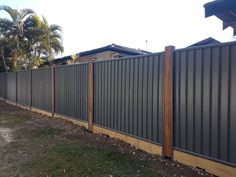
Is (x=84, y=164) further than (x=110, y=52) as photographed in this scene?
No

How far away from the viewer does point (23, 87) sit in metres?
12.2

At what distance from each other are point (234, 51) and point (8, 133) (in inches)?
242

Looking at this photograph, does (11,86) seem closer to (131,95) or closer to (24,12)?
(24,12)

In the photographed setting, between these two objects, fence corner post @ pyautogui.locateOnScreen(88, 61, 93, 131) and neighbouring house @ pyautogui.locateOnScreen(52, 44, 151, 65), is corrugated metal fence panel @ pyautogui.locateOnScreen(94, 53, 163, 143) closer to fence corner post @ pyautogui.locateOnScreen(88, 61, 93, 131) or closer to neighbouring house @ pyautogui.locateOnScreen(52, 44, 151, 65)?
fence corner post @ pyautogui.locateOnScreen(88, 61, 93, 131)

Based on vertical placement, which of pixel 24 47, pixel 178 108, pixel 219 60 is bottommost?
pixel 178 108

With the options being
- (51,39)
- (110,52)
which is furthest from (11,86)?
(110,52)

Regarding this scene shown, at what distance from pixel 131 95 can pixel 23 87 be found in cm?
857

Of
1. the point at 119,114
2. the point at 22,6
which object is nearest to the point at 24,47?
the point at 22,6

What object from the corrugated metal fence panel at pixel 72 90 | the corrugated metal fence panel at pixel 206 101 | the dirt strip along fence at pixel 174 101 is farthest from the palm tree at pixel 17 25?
the corrugated metal fence panel at pixel 206 101

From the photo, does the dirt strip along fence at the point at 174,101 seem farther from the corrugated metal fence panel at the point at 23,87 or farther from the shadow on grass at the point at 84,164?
the corrugated metal fence panel at the point at 23,87

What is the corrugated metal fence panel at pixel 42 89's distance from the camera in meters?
9.34

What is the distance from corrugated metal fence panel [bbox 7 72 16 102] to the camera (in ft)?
44.9

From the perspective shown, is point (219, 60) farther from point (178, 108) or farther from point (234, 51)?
point (178, 108)

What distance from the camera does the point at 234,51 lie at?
3355mm
